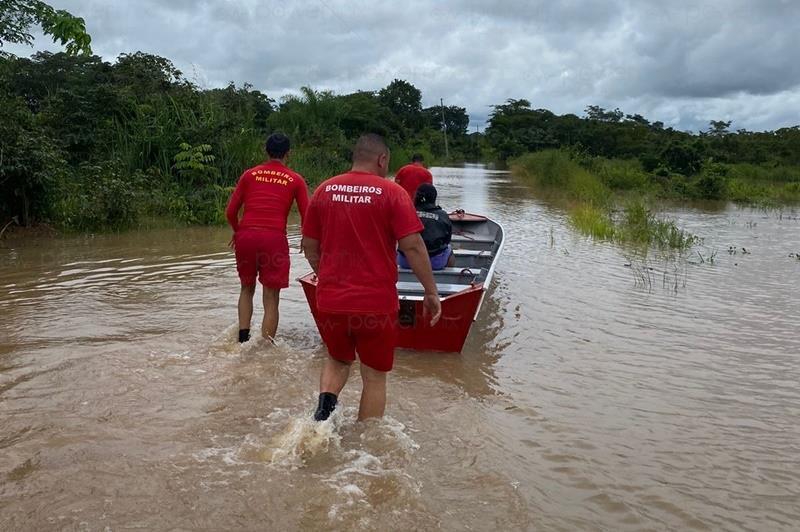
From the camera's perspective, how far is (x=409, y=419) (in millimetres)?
4488

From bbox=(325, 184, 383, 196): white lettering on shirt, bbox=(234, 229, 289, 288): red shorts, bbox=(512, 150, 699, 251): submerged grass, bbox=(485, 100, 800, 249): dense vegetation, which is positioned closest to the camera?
bbox=(325, 184, 383, 196): white lettering on shirt

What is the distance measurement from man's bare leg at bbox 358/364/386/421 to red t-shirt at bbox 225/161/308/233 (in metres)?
2.02

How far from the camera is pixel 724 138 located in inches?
1652

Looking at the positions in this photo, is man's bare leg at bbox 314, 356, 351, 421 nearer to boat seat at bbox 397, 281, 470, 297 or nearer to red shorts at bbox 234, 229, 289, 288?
red shorts at bbox 234, 229, 289, 288

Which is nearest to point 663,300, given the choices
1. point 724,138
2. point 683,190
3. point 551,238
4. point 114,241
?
point 551,238

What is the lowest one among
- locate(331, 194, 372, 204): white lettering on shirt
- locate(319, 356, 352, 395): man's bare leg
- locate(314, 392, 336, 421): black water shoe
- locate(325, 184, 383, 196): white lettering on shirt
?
locate(314, 392, 336, 421): black water shoe

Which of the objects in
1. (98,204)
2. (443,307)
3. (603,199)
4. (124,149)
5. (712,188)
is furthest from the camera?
(712,188)

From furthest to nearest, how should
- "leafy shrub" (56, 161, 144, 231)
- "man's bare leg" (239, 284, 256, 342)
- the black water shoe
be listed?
1. "leafy shrub" (56, 161, 144, 231)
2. "man's bare leg" (239, 284, 256, 342)
3. the black water shoe

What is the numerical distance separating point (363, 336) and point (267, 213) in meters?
2.15

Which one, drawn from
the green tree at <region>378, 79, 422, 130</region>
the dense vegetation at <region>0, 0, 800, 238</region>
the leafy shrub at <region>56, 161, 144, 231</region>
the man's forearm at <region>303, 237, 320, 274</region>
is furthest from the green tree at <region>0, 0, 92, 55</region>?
the green tree at <region>378, 79, 422, 130</region>

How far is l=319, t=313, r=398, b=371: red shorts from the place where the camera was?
370cm

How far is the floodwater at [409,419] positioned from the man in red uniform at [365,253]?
637mm

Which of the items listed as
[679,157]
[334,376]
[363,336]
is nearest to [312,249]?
[363,336]

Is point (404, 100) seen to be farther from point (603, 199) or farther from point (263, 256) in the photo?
point (263, 256)
